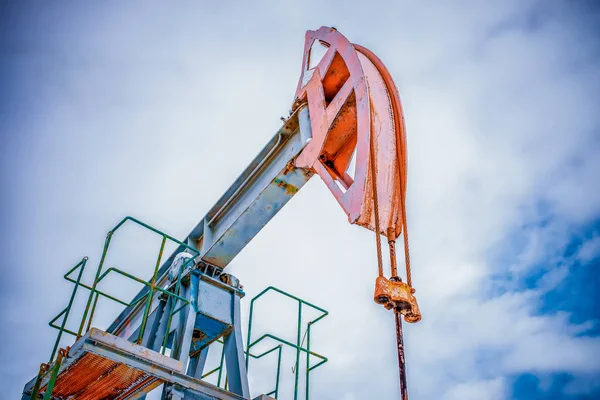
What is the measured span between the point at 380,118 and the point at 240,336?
109 inches

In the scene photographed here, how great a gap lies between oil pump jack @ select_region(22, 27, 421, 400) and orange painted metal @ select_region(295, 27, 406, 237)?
0.01 m

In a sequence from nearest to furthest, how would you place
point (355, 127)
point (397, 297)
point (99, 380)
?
point (397, 297) → point (99, 380) → point (355, 127)

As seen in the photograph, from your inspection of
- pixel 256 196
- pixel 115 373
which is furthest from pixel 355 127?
pixel 115 373

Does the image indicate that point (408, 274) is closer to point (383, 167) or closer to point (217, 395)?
point (383, 167)

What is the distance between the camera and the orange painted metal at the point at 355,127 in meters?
4.52

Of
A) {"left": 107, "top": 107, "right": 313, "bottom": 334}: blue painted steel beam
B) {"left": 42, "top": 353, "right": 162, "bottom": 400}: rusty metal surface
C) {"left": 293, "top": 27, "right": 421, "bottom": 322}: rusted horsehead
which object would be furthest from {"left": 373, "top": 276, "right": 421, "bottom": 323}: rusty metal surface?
{"left": 107, "top": 107, "right": 313, "bottom": 334}: blue painted steel beam

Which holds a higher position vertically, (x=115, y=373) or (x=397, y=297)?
(x=115, y=373)

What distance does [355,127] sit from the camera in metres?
5.46

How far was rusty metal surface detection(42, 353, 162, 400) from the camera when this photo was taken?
15.5 feet

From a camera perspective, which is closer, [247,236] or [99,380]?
[99,380]

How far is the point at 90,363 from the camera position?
4703 mm

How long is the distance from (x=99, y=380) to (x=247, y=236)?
223cm

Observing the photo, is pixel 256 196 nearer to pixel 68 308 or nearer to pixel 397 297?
pixel 68 308

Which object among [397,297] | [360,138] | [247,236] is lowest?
[397,297]
